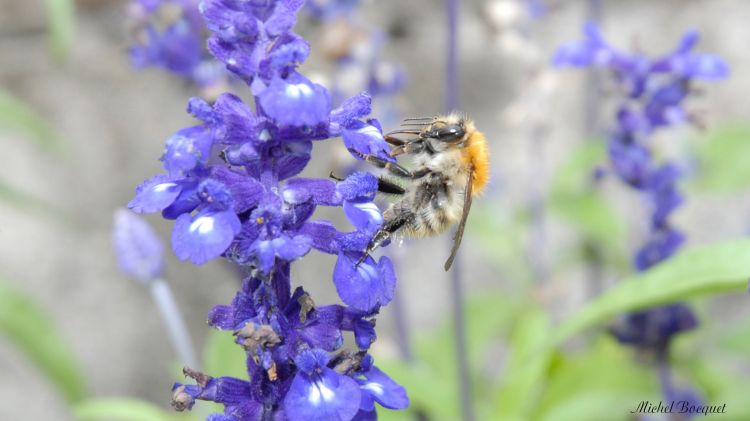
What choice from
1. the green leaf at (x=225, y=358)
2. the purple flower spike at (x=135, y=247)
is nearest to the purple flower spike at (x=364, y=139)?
the green leaf at (x=225, y=358)

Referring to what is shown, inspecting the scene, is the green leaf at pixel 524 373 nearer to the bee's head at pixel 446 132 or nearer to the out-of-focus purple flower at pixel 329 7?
the bee's head at pixel 446 132

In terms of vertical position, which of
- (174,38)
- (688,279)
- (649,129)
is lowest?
(688,279)

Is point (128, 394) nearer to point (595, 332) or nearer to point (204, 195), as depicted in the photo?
point (595, 332)

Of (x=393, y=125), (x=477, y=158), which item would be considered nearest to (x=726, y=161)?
(x=393, y=125)

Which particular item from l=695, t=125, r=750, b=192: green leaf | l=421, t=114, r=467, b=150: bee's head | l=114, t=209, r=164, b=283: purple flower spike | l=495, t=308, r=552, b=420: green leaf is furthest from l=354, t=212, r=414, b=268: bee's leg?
l=695, t=125, r=750, b=192: green leaf

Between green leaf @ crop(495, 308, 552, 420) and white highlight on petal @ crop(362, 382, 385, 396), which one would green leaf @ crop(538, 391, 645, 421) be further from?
white highlight on petal @ crop(362, 382, 385, 396)

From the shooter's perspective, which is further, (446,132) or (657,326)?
(657,326)

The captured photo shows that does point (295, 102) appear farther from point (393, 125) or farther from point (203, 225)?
point (393, 125)
